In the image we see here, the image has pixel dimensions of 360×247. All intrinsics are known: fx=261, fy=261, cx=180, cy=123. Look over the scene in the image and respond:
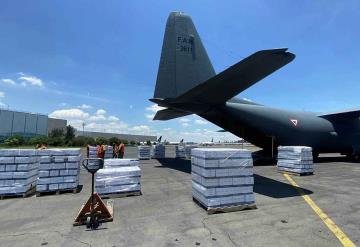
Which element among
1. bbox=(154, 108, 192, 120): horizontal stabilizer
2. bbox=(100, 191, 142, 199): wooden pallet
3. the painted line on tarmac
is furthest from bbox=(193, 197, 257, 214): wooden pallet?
bbox=(154, 108, 192, 120): horizontal stabilizer

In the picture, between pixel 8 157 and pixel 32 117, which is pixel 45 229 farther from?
pixel 32 117

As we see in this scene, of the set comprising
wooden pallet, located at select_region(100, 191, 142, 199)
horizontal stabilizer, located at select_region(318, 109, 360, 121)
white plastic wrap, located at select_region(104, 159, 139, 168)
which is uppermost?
horizontal stabilizer, located at select_region(318, 109, 360, 121)

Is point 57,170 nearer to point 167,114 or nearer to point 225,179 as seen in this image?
point 225,179

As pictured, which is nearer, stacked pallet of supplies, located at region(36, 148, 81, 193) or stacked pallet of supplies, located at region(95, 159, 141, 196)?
stacked pallet of supplies, located at region(95, 159, 141, 196)

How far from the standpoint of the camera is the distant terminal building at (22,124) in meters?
123

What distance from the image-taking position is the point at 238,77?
13547mm

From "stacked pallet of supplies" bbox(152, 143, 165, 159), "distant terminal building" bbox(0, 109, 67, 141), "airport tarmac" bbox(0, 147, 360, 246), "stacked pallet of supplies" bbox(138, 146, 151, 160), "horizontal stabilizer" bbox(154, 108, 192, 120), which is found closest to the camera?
"airport tarmac" bbox(0, 147, 360, 246)

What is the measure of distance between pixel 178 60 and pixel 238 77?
4.92 m

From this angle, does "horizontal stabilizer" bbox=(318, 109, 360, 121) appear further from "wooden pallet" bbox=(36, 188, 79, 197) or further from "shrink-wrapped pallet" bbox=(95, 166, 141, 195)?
"wooden pallet" bbox=(36, 188, 79, 197)

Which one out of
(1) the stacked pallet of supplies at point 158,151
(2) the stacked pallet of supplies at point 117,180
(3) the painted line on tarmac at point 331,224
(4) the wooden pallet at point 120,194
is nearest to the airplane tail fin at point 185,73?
(2) the stacked pallet of supplies at point 117,180

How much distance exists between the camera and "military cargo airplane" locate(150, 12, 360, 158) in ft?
43.0

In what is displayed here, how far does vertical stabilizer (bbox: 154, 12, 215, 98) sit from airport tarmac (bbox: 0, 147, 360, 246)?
27.4 ft

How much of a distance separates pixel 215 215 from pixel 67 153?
6.75m

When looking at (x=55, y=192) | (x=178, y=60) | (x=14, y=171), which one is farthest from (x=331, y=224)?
(x=178, y=60)
